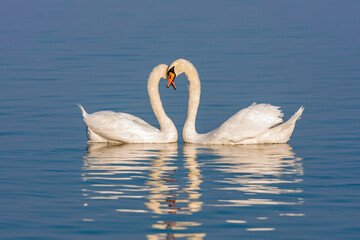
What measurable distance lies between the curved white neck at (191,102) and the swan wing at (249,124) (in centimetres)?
86

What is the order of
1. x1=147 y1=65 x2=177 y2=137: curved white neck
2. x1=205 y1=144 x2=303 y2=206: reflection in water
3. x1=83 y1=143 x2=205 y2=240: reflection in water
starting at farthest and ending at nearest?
x1=147 y1=65 x2=177 y2=137: curved white neck
x1=205 y1=144 x2=303 y2=206: reflection in water
x1=83 y1=143 x2=205 y2=240: reflection in water

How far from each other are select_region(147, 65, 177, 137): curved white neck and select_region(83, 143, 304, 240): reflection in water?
383mm

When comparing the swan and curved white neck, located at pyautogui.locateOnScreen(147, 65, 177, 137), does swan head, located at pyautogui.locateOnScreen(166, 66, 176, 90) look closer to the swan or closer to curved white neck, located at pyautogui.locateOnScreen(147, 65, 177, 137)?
the swan

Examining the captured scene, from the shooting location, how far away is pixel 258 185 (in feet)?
46.0

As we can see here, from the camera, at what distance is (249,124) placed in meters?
17.3

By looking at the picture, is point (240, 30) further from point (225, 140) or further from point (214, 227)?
point (214, 227)

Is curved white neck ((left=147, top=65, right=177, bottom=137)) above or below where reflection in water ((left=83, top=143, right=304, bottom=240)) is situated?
above

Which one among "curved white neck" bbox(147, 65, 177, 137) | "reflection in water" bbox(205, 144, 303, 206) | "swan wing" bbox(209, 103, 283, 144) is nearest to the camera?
"reflection in water" bbox(205, 144, 303, 206)

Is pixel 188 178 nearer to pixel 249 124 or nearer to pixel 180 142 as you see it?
pixel 249 124

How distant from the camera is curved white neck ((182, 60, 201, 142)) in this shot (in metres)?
18.2

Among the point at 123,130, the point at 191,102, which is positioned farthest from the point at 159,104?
the point at 123,130

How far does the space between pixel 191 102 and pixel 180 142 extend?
0.89 meters

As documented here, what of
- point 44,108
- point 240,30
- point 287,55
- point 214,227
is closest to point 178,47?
point 287,55

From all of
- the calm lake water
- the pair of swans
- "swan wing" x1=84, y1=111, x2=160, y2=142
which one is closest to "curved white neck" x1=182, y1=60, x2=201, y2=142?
the pair of swans
